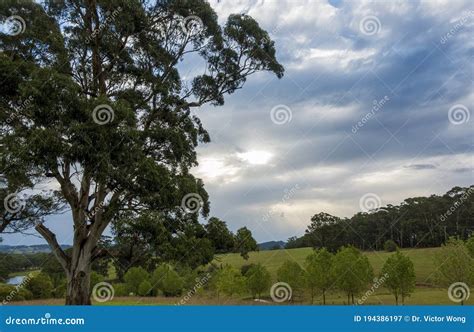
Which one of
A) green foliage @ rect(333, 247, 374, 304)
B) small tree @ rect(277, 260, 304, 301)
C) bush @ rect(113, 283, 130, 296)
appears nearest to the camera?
green foliage @ rect(333, 247, 374, 304)

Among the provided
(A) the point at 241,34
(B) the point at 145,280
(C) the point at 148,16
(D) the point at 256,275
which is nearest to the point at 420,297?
(D) the point at 256,275

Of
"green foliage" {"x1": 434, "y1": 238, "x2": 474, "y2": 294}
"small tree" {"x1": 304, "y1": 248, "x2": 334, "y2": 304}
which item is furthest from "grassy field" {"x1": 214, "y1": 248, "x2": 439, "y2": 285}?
"green foliage" {"x1": 434, "y1": 238, "x2": 474, "y2": 294}

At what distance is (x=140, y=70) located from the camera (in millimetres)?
23625

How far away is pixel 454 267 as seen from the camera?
33.3 m

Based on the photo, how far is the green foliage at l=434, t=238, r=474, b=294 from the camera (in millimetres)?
32906

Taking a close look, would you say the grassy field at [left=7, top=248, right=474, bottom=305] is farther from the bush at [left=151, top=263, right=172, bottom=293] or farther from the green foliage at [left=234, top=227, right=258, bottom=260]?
the bush at [left=151, top=263, right=172, bottom=293]

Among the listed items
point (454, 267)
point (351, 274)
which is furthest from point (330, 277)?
point (454, 267)

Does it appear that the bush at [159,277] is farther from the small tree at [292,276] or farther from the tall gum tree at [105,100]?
the tall gum tree at [105,100]

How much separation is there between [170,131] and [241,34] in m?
7.16

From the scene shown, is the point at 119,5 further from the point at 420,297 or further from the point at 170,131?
the point at 420,297

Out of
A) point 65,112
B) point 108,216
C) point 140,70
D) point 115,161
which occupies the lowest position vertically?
point 108,216

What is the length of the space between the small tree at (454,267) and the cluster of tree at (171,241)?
18.9 m

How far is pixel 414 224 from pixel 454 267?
5361cm

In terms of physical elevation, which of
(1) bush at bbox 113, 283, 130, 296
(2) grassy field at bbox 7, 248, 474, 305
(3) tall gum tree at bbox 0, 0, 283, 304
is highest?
(3) tall gum tree at bbox 0, 0, 283, 304
